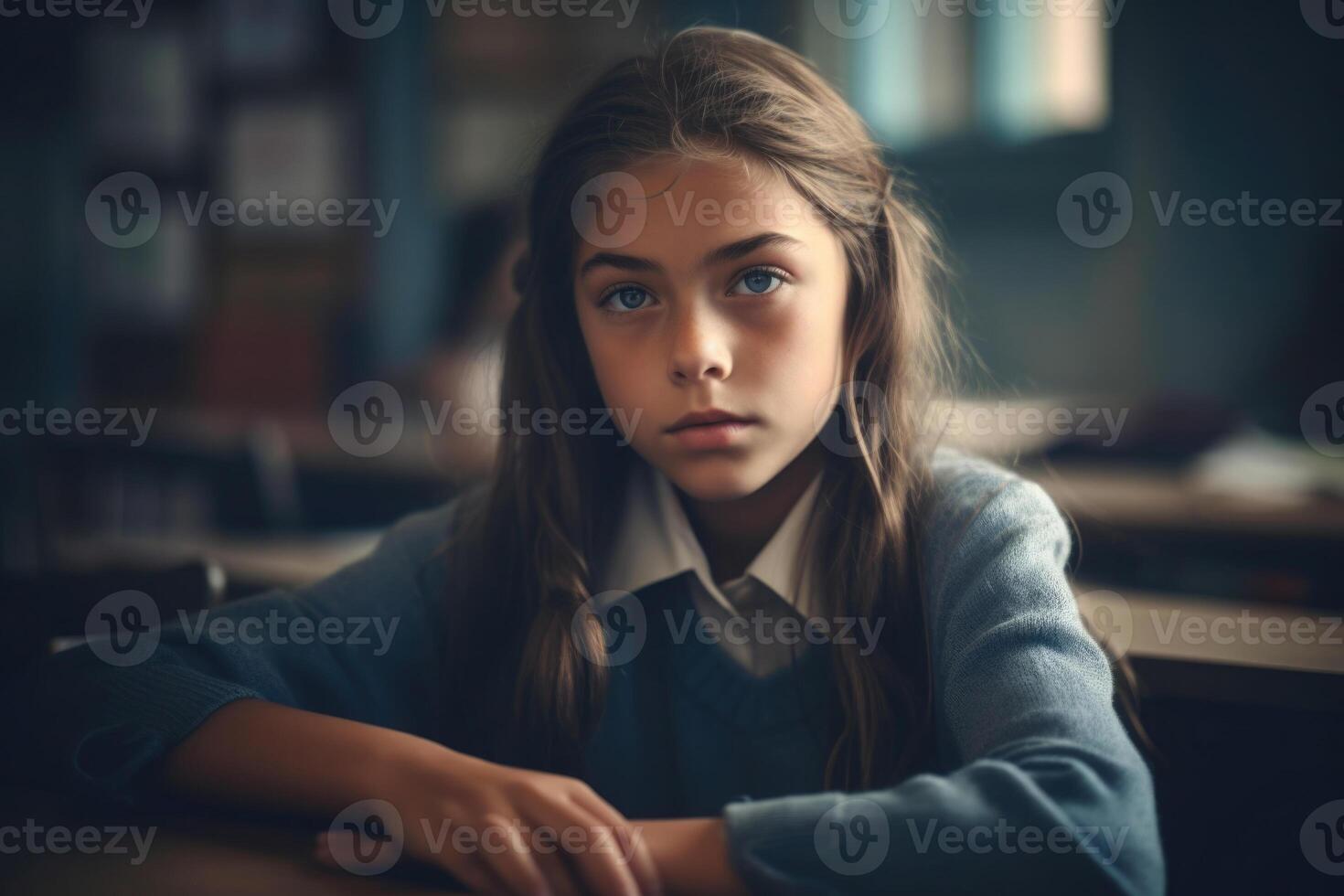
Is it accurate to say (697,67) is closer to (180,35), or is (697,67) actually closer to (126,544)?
(126,544)

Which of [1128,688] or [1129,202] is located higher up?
[1129,202]

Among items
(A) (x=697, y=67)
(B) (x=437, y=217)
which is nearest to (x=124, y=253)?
(B) (x=437, y=217)

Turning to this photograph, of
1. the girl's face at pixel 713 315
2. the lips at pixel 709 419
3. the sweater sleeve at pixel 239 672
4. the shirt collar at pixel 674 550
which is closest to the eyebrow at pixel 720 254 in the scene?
the girl's face at pixel 713 315

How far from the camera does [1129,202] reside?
303cm

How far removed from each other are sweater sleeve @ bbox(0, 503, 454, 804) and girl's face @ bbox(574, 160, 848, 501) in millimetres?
286

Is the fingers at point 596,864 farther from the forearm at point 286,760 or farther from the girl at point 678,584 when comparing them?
the forearm at point 286,760

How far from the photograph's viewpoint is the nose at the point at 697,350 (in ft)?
2.79

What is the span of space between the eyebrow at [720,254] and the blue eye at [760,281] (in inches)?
0.8

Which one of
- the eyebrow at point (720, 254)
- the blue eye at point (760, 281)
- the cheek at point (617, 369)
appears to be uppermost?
the eyebrow at point (720, 254)

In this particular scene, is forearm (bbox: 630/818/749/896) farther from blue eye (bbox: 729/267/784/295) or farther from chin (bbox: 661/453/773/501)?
blue eye (bbox: 729/267/784/295)

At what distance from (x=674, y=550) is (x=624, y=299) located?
239 mm

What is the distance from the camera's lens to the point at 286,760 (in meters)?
0.73

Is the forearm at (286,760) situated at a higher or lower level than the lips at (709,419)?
lower

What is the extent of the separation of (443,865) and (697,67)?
0.69 metres
